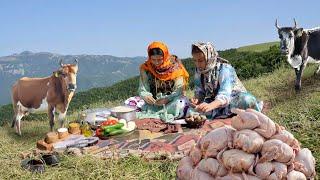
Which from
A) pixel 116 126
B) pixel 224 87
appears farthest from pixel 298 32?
pixel 116 126

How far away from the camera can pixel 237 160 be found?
3842 mm

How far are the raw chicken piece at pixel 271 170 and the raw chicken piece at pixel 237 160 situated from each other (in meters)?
0.07

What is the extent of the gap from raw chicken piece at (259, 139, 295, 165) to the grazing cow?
8.08 meters

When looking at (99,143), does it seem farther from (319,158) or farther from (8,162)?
(319,158)

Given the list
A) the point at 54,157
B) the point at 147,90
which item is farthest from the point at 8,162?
the point at 147,90

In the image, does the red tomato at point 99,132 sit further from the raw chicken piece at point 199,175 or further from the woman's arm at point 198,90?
the raw chicken piece at point 199,175

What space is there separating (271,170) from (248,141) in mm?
303

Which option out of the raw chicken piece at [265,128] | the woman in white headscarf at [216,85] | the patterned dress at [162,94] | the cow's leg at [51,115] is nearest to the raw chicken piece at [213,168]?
the raw chicken piece at [265,128]

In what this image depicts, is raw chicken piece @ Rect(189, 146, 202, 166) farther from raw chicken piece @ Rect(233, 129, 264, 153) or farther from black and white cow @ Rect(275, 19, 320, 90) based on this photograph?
black and white cow @ Rect(275, 19, 320, 90)

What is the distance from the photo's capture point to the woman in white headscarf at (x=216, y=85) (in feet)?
25.3

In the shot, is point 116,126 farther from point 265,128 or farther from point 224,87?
point 265,128

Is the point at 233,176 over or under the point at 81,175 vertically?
over

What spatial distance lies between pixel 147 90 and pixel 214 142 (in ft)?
16.9

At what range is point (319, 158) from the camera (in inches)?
215
